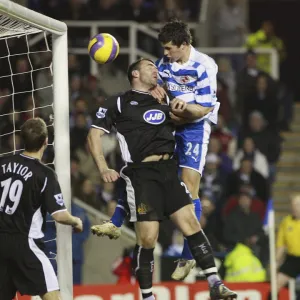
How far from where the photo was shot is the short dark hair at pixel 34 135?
29.0ft

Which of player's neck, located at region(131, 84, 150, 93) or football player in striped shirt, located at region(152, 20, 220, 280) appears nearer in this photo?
football player in striped shirt, located at region(152, 20, 220, 280)

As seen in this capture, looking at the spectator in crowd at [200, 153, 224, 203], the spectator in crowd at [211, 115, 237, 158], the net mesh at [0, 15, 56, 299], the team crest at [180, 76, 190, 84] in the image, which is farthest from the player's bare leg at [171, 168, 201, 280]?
the spectator in crowd at [211, 115, 237, 158]

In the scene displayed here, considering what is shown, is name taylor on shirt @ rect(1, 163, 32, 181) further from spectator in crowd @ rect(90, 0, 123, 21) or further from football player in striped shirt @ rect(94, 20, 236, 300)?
spectator in crowd @ rect(90, 0, 123, 21)

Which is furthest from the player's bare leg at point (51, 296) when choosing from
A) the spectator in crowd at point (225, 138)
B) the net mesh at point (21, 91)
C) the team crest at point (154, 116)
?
the spectator in crowd at point (225, 138)

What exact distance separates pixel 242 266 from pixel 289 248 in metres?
0.64

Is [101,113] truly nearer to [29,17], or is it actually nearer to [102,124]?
[102,124]

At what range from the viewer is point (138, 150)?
9539mm

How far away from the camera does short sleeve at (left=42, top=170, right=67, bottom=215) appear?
880 cm

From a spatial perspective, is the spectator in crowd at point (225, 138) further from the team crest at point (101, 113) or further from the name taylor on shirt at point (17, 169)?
the name taylor on shirt at point (17, 169)

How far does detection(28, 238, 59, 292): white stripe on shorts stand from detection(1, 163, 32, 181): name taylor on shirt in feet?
1.71

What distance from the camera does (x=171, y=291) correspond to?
506 inches

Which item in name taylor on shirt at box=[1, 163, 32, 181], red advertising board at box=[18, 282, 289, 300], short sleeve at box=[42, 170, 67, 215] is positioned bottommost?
red advertising board at box=[18, 282, 289, 300]

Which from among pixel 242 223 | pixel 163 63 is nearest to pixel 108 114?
pixel 163 63

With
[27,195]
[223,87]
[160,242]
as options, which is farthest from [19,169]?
[223,87]
